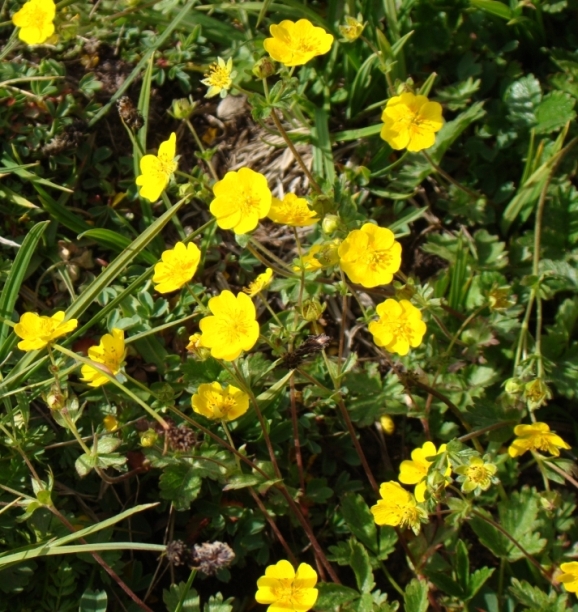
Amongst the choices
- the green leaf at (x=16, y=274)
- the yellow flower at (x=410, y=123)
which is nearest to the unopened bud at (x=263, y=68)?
the yellow flower at (x=410, y=123)

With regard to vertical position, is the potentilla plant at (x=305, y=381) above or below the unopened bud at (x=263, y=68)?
below

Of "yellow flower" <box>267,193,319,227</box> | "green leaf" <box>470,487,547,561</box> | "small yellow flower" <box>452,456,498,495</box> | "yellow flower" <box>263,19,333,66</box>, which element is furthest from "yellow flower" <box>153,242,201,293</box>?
"green leaf" <box>470,487,547,561</box>

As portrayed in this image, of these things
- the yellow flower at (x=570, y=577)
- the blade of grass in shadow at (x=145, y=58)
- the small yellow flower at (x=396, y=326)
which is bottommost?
the yellow flower at (x=570, y=577)

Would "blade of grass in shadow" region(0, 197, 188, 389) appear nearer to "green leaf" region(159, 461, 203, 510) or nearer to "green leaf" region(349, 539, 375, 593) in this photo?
"green leaf" region(159, 461, 203, 510)

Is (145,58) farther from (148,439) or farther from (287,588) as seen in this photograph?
(287,588)

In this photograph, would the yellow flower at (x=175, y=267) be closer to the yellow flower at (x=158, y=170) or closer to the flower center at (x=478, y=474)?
the yellow flower at (x=158, y=170)

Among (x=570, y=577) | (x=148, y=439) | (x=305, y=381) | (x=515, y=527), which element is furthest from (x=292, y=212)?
(x=570, y=577)
